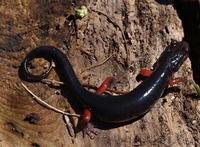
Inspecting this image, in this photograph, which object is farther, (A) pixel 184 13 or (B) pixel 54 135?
(A) pixel 184 13

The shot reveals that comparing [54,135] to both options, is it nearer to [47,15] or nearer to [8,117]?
[8,117]

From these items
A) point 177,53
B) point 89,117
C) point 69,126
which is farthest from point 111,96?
point 177,53

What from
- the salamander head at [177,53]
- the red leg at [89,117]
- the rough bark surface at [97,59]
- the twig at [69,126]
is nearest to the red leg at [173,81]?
Result: the rough bark surface at [97,59]

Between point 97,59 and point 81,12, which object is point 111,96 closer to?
point 97,59

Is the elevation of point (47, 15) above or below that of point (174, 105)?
above

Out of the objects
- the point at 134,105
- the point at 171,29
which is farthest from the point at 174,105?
the point at 171,29

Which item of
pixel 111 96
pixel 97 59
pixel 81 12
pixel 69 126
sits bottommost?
pixel 69 126

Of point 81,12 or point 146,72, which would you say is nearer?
point 146,72

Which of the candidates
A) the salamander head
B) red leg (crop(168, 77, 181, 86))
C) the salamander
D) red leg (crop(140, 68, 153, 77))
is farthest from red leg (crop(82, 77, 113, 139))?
the salamander head
